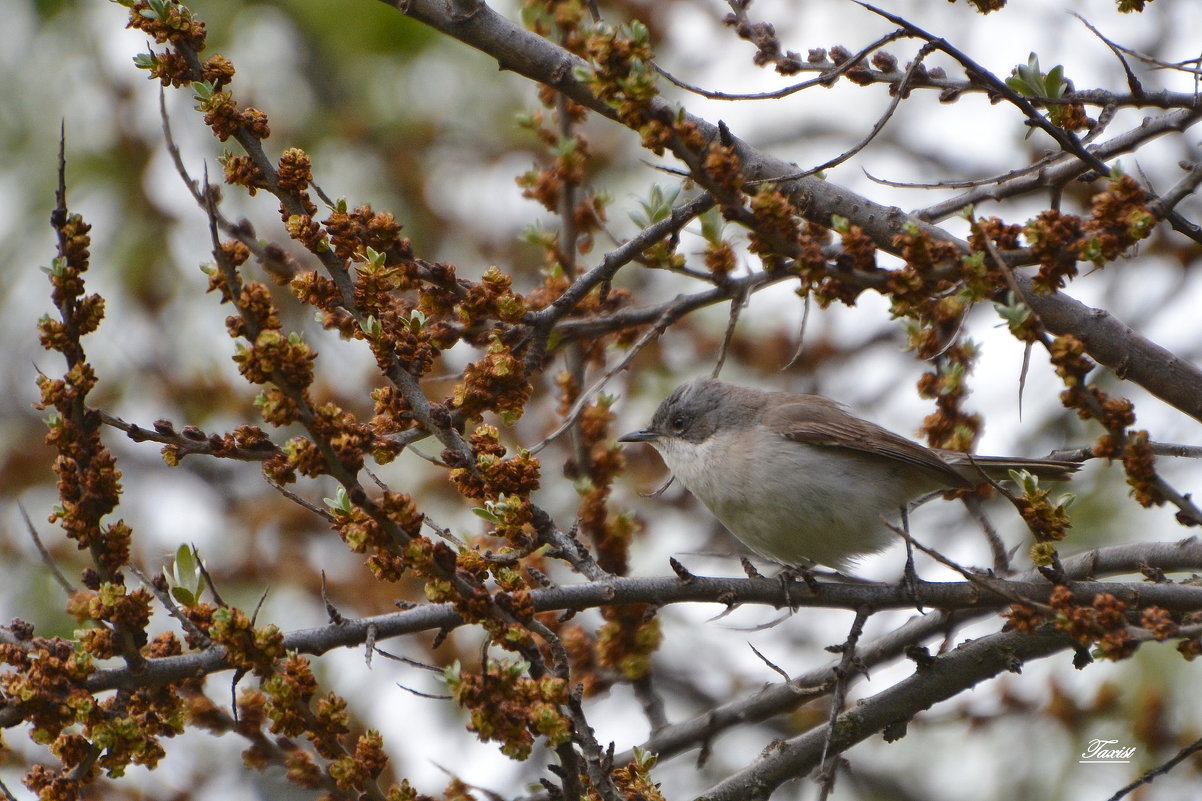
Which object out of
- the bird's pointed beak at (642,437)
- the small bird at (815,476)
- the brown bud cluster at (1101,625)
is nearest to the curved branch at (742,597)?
the brown bud cluster at (1101,625)

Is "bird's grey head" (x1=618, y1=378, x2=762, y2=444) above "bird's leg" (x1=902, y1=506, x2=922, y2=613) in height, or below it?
above

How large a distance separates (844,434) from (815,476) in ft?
1.08

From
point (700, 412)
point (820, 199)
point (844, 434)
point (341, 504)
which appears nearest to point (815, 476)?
point (844, 434)

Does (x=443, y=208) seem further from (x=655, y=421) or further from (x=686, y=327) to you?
(x=655, y=421)

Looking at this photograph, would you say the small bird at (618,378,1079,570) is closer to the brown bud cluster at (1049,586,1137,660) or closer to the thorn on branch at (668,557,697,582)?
the thorn on branch at (668,557,697,582)

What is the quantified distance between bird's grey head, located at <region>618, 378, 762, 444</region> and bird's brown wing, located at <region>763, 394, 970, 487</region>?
0.16 metres

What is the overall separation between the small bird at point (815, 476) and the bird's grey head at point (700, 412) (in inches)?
2.3

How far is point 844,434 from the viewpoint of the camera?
17.4 ft

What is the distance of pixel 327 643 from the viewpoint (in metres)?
3.06

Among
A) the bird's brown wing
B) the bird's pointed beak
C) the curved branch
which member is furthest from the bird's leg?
the bird's pointed beak

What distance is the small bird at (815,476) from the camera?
4992 mm

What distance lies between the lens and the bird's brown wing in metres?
5.00

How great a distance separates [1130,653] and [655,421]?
360 cm

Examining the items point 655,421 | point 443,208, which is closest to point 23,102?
point 443,208
